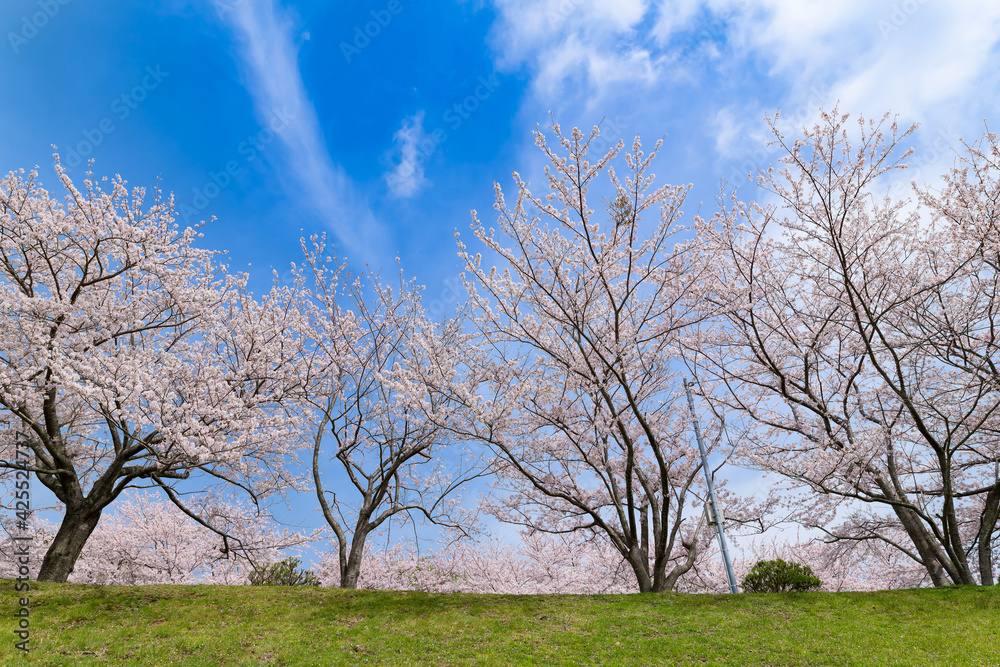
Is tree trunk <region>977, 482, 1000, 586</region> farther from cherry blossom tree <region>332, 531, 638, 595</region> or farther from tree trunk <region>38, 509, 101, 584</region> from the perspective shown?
tree trunk <region>38, 509, 101, 584</region>

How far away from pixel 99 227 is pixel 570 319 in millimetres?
9727

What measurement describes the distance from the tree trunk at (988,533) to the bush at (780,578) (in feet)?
11.2

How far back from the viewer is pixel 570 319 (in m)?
10.9

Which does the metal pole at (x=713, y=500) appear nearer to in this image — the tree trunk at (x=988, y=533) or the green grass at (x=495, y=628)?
the green grass at (x=495, y=628)

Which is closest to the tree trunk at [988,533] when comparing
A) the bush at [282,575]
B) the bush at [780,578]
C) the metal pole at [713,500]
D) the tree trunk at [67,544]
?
the bush at [780,578]

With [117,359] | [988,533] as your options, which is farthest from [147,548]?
[988,533]

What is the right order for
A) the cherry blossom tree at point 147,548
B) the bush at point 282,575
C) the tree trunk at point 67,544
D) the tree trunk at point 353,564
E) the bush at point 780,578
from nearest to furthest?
1. the tree trunk at point 67,544
2. the bush at point 780,578
3. the bush at point 282,575
4. the tree trunk at point 353,564
5. the cherry blossom tree at point 147,548

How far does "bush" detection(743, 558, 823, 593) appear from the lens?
12.4 m

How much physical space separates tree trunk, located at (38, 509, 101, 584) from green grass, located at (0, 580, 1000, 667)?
1.23 m

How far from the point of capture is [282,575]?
1298cm

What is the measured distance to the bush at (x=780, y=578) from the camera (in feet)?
40.8

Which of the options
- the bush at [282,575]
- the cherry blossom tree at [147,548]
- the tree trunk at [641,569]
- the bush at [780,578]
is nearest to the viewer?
the tree trunk at [641,569]

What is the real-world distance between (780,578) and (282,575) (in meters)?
12.0

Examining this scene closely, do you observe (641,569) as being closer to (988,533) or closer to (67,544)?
(988,533)
